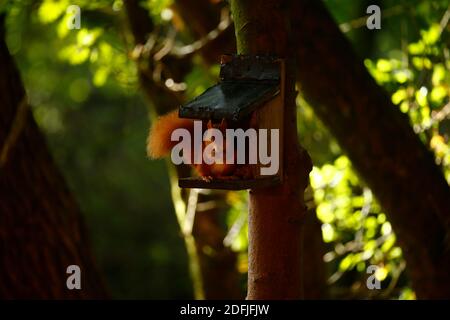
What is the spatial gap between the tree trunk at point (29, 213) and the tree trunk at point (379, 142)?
1.34m

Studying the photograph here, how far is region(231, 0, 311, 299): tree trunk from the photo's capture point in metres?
2.32

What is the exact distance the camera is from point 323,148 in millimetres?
4773

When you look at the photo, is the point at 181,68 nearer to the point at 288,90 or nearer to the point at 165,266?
the point at 288,90

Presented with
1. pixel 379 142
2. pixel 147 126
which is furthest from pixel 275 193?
pixel 147 126

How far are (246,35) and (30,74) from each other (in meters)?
6.80

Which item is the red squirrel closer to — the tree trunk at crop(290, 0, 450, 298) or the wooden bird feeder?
the wooden bird feeder

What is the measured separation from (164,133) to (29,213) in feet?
5.28

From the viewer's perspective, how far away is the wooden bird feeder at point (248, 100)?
87.7 inches

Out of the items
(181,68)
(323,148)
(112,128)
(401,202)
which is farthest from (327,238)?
(112,128)

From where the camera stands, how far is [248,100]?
2215 mm

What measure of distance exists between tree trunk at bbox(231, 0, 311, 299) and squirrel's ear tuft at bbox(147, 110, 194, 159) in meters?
0.26

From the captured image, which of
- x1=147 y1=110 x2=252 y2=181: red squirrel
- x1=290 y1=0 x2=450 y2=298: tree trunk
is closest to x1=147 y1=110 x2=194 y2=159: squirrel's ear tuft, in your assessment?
x1=147 y1=110 x2=252 y2=181: red squirrel

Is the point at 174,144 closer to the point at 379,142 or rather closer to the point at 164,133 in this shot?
the point at 164,133

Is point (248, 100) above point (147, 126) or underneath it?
underneath
